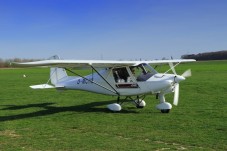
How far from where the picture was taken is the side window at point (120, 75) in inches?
552

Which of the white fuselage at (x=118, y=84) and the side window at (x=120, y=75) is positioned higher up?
the side window at (x=120, y=75)

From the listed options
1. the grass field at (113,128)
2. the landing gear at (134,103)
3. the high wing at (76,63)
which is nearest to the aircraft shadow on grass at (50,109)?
the grass field at (113,128)

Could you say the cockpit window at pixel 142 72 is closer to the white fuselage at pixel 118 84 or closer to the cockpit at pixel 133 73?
the cockpit at pixel 133 73

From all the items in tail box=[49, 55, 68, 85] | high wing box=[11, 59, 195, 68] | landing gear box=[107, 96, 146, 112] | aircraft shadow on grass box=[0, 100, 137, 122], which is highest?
high wing box=[11, 59, 195, 68]

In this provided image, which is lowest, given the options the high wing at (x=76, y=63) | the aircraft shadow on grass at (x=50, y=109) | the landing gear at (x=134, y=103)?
the aircraft shadow on grass at (x=50, y=109)

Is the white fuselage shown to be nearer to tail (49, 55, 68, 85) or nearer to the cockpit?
the cockpit

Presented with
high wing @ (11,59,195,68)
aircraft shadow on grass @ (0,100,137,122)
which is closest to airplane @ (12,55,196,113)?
high wing @ (11,59,195,68)

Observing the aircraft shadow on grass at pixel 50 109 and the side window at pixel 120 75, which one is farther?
the side window at pixel 120 75

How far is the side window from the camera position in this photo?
14023 millimetres

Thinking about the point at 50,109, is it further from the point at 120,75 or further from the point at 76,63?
the point at 120,75

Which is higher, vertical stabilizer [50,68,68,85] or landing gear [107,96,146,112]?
vertical stabilizer [50,68,68,85]

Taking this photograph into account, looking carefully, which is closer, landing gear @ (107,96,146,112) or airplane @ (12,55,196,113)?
airplane @ (12,55,196,113)

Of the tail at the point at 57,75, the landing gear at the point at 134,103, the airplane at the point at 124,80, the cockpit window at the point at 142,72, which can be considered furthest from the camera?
the tail at the point at 57,75

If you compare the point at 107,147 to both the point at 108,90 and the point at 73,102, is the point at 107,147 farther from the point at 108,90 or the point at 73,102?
the point at 73,102
